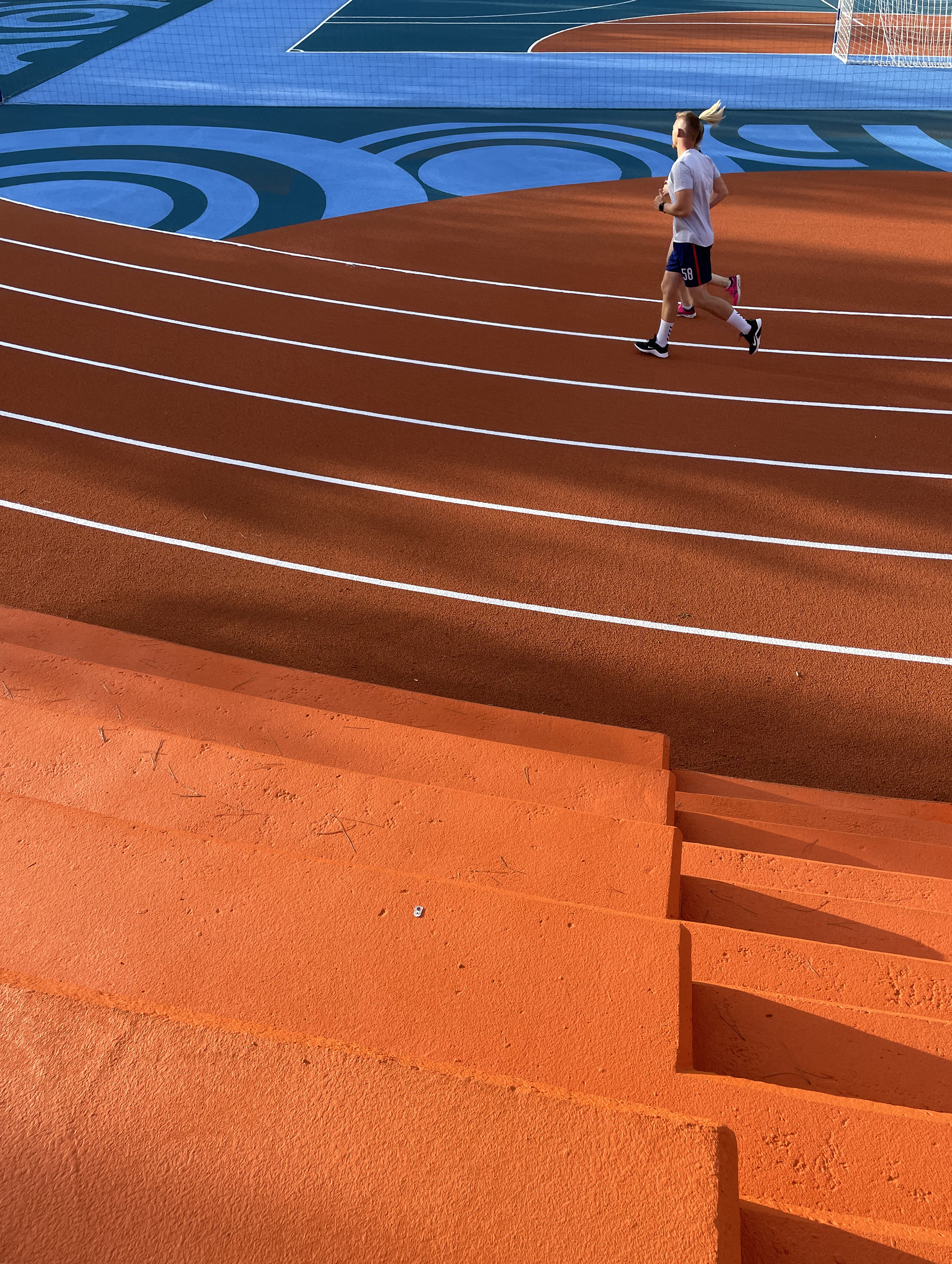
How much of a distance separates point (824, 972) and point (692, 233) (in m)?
6.82

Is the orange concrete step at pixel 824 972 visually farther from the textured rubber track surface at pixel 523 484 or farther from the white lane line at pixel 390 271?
the white lane line at pixel 390 271

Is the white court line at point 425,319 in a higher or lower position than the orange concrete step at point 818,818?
higher

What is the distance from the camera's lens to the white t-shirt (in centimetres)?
773

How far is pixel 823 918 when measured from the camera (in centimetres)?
302

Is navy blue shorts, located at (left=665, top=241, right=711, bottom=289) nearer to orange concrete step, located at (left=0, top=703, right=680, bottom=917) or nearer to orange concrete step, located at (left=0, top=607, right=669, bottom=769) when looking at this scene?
orange concrete step, located at (left=0, top=607, right=669, bottom=769)

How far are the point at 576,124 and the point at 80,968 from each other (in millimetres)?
16953

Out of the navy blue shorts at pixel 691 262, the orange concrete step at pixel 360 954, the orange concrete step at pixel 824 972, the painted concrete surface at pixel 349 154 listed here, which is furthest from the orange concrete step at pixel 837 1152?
the painted concrete surface at pixel 349 154

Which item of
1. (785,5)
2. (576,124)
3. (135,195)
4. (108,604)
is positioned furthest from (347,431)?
(785,5)

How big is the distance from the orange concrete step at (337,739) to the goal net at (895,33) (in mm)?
21601

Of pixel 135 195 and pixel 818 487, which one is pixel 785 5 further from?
pixel 818 487

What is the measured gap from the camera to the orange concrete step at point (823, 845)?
12.1 feet

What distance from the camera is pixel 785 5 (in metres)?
26.4

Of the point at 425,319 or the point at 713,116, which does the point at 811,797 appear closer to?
the point at 713,116

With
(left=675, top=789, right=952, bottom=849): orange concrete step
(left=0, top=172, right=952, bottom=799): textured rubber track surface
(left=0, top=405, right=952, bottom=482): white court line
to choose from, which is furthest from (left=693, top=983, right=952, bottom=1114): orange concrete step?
(left=0, top=405, right=952, bottom=482): white court line
